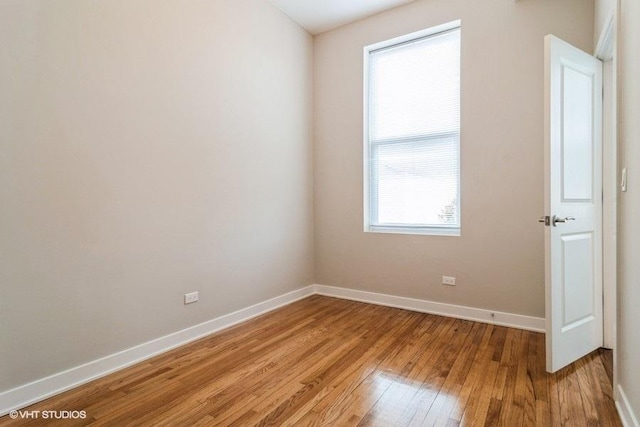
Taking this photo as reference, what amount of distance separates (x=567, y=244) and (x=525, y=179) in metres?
0.86

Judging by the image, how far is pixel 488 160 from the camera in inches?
119

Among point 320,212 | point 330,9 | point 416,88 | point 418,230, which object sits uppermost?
point 330,9

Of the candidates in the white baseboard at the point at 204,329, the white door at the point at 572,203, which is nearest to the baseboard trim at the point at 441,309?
the white baseboard at the point at 204,329

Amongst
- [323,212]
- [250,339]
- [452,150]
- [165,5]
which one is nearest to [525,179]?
[452,150]

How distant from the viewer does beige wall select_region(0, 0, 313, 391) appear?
6.00 ft

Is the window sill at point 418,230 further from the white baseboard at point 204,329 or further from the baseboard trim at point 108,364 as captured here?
the baseboard trim at point 108,364

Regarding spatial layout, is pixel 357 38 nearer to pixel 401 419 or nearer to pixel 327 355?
pixel 327 355

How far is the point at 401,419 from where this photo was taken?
1.68 metres

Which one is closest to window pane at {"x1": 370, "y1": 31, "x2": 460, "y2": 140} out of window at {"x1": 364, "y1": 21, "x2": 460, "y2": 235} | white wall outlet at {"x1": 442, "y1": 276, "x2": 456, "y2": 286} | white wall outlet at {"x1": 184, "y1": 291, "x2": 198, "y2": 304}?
window at {"x1": 364, "y1": 21, "x2": 460, "y2": 235}

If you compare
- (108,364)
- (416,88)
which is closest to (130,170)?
(108,364)

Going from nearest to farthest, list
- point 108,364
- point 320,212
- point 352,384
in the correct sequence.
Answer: point 352,384 < point 108,364 < point 320,212

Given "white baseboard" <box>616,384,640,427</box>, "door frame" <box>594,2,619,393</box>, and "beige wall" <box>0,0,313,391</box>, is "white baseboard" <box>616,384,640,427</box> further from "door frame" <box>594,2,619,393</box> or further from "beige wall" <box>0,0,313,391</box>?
"beige wall" <box>0,0,313,391</box>

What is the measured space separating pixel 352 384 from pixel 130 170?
6.77ft

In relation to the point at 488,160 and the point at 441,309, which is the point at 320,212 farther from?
the point at 488,160
